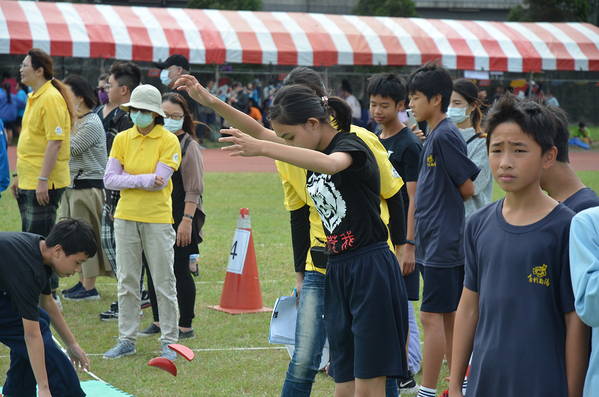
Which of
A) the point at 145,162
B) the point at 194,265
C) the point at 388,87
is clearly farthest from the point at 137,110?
the point at 194,265

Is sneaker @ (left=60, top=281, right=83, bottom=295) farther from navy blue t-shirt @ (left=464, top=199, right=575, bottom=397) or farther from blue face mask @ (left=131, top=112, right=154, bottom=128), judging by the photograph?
navy blue t-shirt @ (left=464, top=199, right=575, bottom=397)

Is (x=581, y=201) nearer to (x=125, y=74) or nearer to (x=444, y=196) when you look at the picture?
(x=444, y=196)

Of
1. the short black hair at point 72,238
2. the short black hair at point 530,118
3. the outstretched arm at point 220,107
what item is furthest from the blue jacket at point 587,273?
the short black hair at point 72,238

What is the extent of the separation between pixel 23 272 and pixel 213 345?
6.66 feet

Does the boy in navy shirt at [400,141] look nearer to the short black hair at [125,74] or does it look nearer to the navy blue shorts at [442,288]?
the navy blue shorts at [442,288]

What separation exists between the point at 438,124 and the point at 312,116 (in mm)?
1299

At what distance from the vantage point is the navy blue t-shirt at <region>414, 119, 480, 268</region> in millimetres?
3734

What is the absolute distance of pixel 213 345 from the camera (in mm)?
5105

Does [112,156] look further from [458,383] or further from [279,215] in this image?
[279,215]

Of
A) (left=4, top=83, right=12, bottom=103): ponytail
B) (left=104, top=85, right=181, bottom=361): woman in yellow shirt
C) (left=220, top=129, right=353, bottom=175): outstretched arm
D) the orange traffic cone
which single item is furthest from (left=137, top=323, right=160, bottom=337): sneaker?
(left=4, top=83, right=12, bottom=103): ponytail

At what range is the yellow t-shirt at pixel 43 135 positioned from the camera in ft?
18.7

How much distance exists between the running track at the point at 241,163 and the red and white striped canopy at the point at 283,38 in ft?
10.1

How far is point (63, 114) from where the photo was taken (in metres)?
5.77

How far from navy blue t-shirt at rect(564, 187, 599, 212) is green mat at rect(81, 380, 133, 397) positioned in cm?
297
